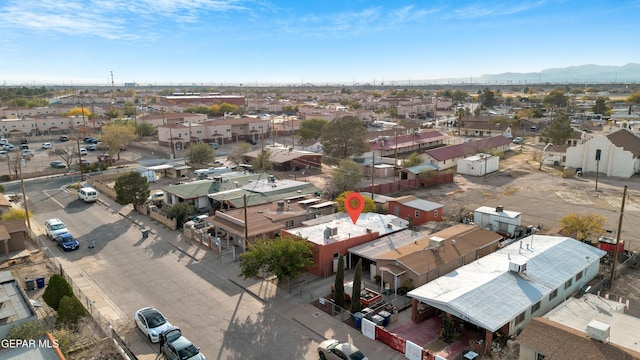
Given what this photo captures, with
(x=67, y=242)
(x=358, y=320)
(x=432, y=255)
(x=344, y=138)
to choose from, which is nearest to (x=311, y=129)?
(x=344, y=138)

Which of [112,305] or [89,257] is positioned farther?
[89,257]

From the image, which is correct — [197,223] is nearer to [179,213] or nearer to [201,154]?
[179,213]

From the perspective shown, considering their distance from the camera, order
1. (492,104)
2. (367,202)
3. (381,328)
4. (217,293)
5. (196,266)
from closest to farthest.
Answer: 1. (381,328)
2. (217,293)
3. (196,266)
4. (367,202)
5. (492,104)

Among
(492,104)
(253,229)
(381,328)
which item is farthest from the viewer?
(492,104)

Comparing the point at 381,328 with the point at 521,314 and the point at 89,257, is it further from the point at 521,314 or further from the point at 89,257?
the point at 89,257

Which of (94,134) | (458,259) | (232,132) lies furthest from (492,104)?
(458,259)

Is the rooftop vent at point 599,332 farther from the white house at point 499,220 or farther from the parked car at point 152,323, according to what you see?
the parked car at point 152,323
